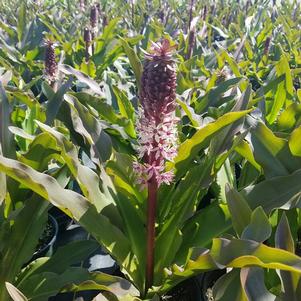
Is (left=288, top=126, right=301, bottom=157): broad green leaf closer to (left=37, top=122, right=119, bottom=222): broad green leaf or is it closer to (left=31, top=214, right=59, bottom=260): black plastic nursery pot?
(left=37, top=122, right=119, bottom=222): broad green leaf

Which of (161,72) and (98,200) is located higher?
(161,72)

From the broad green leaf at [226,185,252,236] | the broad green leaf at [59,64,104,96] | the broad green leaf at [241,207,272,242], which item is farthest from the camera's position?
the broad green leaf at [59,64,104,96]

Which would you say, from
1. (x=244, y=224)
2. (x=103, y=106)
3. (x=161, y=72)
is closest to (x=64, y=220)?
(x=103, y=106)

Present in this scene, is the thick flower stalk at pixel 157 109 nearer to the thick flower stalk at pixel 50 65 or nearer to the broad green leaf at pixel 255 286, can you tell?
the broad green leaf at pixel 255 286

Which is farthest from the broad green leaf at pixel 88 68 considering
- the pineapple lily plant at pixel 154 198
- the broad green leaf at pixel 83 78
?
the pineapple lily plant at pixel 154 198

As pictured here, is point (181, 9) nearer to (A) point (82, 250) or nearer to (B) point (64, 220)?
(B) point (64, 220)

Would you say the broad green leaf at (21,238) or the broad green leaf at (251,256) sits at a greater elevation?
the broad green leaf at (251,256)

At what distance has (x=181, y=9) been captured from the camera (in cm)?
746

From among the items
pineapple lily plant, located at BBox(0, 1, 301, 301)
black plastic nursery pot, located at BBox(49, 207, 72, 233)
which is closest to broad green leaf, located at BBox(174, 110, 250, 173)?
pineapple lily plant, located at BBox(0, 1, 301, 301)

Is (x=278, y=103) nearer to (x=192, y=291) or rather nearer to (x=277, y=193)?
(x=277, y=193)

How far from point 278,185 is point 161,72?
59 cm

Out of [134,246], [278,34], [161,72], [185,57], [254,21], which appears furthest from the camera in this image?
[254,21]

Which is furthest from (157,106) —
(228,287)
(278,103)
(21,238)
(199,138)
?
(278,103)

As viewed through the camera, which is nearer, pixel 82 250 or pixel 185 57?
pixel 82 250
